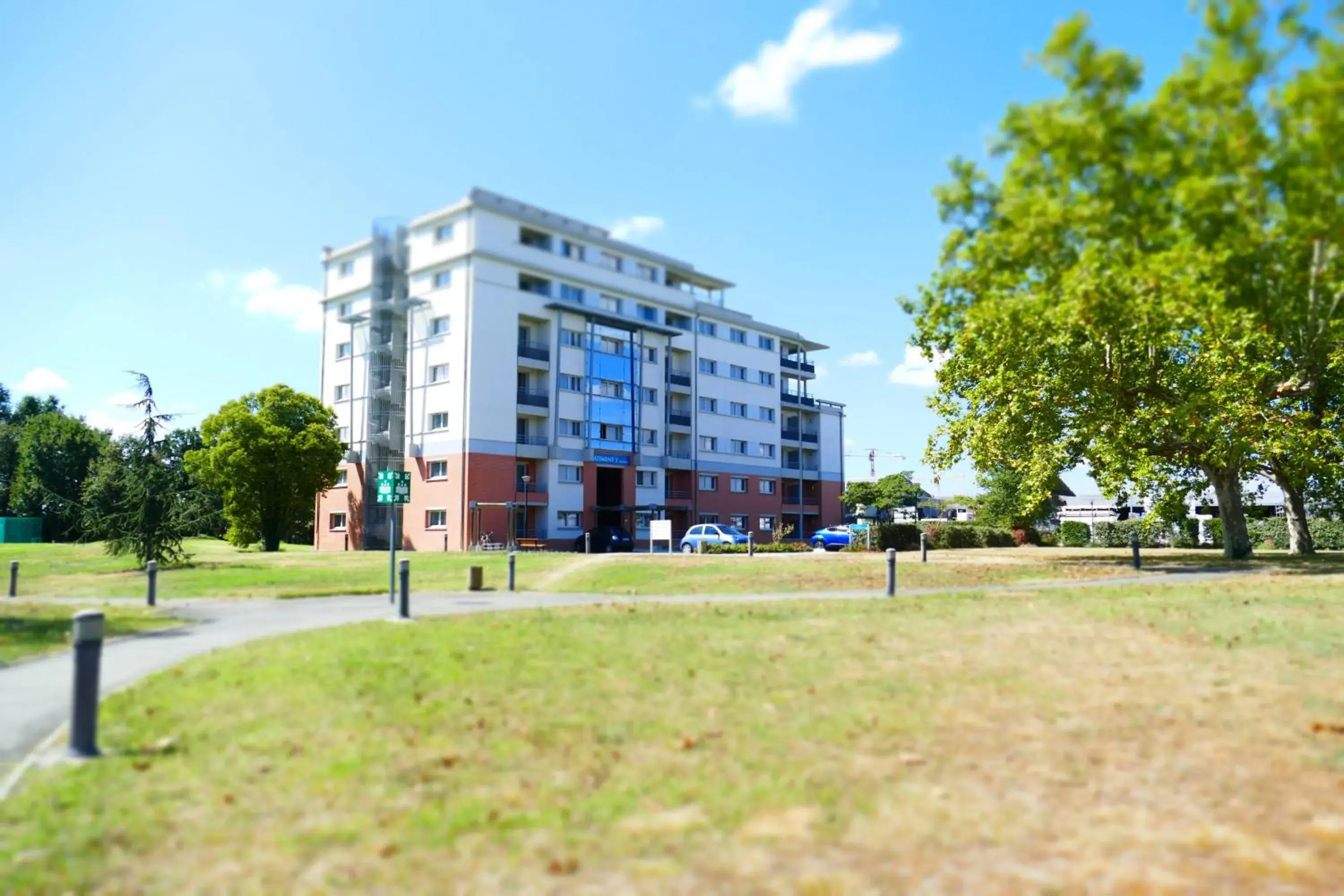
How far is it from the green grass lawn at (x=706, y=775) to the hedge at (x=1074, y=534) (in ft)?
169

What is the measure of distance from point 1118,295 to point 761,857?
1389 cm

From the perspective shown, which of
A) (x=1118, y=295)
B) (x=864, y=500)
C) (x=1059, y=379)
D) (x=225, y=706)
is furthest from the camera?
(x=864, y=500)

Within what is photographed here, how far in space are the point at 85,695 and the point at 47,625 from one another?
10.6m

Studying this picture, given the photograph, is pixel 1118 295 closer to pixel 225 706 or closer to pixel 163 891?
pixel 225 706

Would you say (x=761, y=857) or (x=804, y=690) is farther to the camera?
(x=804, y=690)

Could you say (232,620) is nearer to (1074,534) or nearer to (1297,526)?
(1297,526)

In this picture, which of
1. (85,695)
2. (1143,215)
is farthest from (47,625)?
(1143,215)

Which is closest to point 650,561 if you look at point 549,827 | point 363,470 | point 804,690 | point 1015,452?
point 1015,452

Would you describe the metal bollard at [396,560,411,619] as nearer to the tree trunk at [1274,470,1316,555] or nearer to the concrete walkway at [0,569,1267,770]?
the concrete walkway at [0,569,1267,770]

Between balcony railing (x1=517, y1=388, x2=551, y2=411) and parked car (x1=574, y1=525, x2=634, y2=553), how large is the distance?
637cm

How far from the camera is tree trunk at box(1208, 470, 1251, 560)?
32094 mm

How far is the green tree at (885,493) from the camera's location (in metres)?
114

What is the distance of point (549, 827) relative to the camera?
5039mm

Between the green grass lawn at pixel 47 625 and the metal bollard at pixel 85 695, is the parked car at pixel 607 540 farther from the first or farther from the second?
the metal bollard at pixel 85 695
